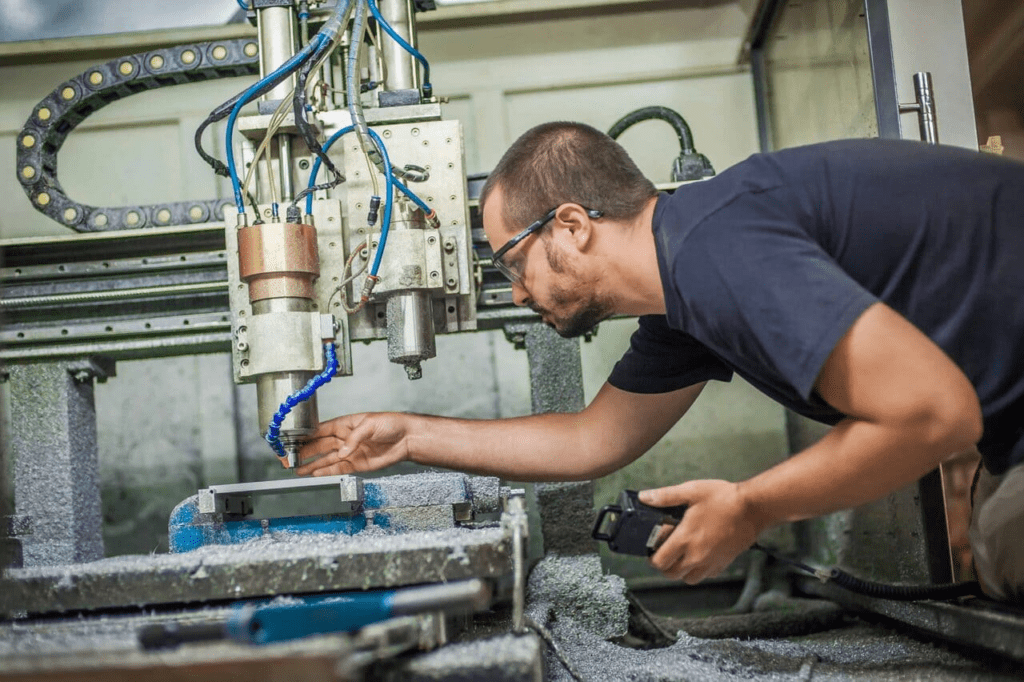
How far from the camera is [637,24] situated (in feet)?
8.25

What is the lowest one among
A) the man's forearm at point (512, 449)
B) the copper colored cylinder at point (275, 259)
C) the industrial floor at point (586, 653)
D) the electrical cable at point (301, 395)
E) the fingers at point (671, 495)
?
the industrial floor at point (586, 653)

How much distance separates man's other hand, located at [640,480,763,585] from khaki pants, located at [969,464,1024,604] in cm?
38

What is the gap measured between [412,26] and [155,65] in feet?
1.71

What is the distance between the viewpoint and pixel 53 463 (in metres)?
1.79

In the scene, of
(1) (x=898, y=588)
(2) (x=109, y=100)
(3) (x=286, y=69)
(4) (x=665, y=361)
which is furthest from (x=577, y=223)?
(2) (x=109, y=100)

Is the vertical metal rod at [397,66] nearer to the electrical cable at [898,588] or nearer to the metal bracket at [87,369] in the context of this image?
the metal bracket at [87,369]

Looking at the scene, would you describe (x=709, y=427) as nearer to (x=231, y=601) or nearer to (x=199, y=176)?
(x=199, y=176)

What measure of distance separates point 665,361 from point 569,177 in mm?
374

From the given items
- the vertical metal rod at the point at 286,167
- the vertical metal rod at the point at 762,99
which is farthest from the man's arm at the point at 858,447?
the vertical metal rod at the point at 762,99

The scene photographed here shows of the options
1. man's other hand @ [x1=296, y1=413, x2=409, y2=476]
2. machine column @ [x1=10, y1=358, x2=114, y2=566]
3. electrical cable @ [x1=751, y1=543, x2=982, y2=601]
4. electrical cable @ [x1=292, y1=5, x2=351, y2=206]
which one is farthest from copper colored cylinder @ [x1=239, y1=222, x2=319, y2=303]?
electrical cable @ [x1=751, y1=543, x2=982, y2=601]

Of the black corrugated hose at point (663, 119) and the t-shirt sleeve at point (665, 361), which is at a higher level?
the black corrugated hose at point (663, 119)

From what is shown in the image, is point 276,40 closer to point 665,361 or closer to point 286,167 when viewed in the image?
point 286,167

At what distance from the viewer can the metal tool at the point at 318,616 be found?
2.31ft

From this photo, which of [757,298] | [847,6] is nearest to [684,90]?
[847,6]
